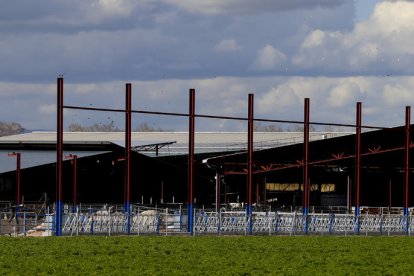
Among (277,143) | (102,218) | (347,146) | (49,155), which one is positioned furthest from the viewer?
(277,143)

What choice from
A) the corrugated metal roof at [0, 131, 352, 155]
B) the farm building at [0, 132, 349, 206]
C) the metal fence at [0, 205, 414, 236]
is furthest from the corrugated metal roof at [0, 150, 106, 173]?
the metal fence at [0, 205, 414, 236]

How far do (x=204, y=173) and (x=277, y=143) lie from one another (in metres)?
9.72

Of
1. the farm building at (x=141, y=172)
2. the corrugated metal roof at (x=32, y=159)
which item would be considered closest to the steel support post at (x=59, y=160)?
the farm building at (x=141, y=172)

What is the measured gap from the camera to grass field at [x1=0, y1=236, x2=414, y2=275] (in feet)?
127

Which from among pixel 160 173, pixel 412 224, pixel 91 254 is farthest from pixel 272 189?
pixel 91 254

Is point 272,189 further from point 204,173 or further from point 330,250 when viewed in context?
point 330,250

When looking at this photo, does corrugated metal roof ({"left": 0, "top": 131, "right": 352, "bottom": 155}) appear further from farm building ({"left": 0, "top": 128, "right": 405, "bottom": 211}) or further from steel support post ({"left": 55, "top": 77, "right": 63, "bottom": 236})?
steel support post ({"left": 55, "top": 77, "right": 63, "bottom": 236})

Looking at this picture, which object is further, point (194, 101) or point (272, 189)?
point (272, 189)

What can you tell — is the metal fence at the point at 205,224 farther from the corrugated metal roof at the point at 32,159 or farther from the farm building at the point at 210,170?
the corrugated metal roof at the point at 32,159

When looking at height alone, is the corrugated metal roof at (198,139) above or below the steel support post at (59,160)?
above

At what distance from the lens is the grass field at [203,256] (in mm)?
38781

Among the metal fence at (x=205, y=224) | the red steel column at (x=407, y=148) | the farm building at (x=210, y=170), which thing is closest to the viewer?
the metal fence at (x=205, y=224)

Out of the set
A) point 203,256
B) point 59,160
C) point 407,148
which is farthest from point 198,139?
point 203,256

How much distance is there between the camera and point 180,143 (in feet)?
415
